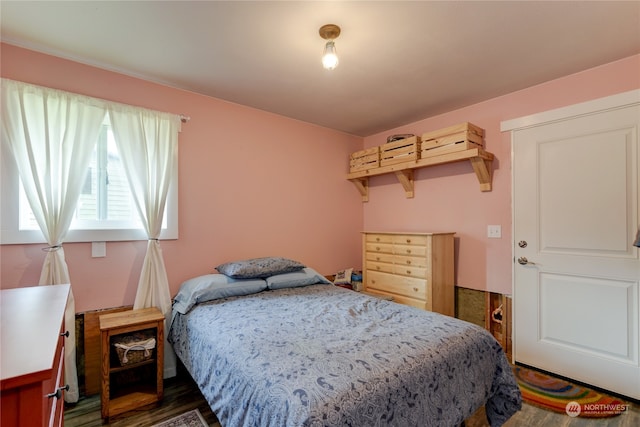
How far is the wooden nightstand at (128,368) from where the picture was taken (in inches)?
73.0

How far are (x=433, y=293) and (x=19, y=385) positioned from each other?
106 inches

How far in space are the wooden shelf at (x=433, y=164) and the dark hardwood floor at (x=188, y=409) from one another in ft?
5.82

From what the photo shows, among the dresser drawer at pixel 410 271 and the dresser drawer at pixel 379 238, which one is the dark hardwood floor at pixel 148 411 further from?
the dresser drawer at pixel 379 238

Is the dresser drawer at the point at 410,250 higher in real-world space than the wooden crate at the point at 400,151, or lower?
lower

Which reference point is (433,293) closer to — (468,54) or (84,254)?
(468,54)

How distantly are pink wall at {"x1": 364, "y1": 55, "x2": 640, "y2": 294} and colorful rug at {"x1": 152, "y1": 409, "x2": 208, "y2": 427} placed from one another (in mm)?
2532

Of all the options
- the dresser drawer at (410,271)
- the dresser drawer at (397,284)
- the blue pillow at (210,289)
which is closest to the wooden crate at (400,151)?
the dresser drawer at (410,271)

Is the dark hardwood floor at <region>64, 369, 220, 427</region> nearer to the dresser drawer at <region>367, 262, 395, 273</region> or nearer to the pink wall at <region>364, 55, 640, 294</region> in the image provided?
the dresser drawer at <region>367, 262, 395, 273</region>

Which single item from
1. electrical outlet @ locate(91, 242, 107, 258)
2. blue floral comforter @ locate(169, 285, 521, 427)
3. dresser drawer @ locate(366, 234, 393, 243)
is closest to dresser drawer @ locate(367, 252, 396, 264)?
dresser drawer @ locate(366, 234, 393, 243)

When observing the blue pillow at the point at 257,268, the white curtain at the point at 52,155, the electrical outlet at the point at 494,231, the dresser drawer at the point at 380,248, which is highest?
the white curtain at the point at 52,155

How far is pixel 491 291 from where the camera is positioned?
2.77 metres

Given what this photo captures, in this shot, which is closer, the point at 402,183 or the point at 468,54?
the point at 468,54

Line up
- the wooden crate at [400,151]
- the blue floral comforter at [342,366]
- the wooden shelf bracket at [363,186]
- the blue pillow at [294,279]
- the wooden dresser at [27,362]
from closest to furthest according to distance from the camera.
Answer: the wooden dresser at [27,362] < the blue floral comforter at [342,366] < the blue pillow at [294,279] < the wooden crate at [400,151] < the wooden shelf bracket at [363,186]

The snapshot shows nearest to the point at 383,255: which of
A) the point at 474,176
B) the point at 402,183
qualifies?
the point at 402,183
